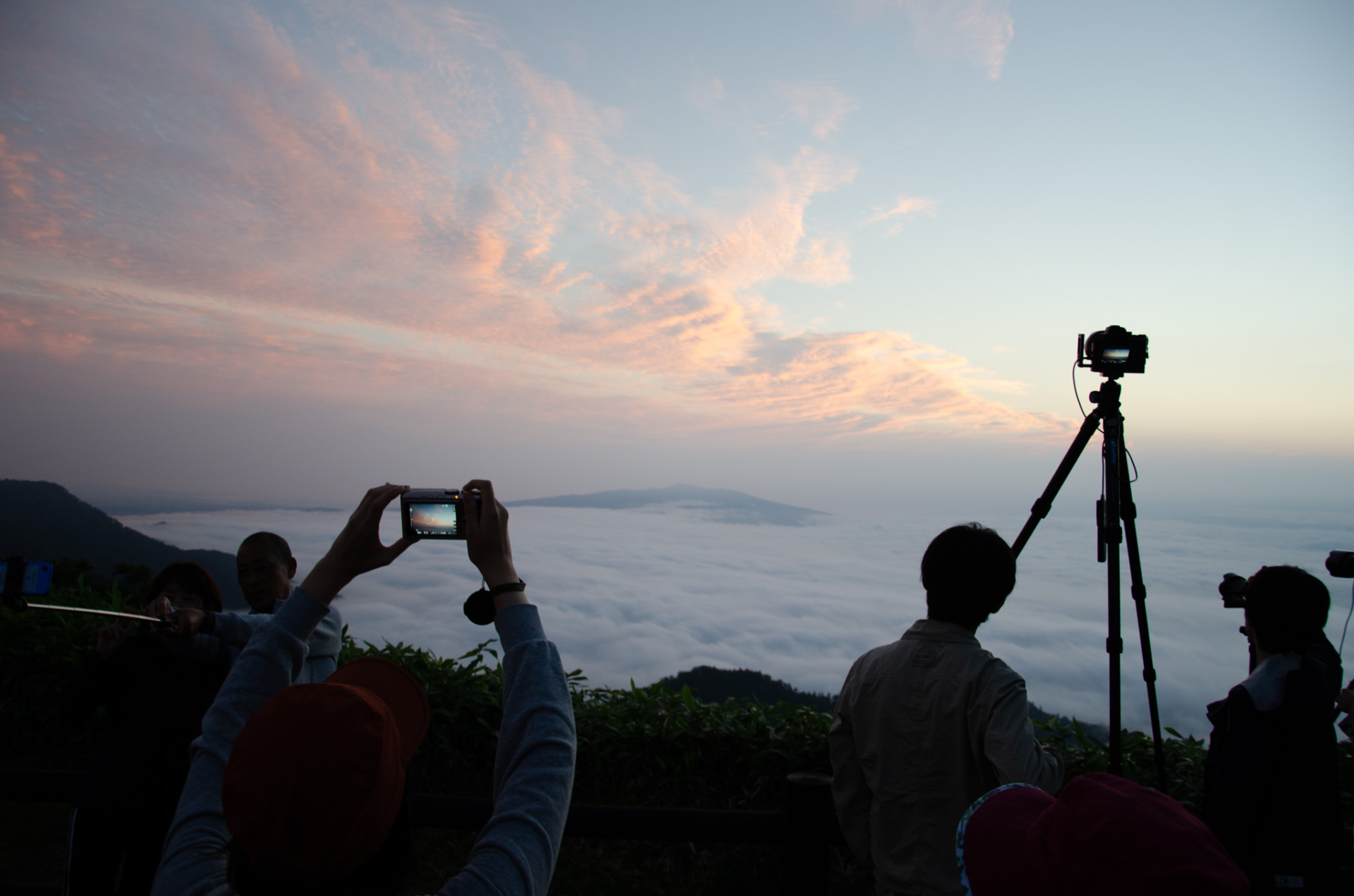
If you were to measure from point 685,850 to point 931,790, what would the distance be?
1898mm

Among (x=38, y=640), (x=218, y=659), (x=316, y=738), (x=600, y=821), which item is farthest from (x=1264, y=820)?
(x=38, y=640)

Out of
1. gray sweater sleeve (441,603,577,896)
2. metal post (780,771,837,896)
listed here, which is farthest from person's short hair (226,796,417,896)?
metal post (780,771,837,896)

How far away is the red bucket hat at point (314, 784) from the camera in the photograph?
2.70 ft

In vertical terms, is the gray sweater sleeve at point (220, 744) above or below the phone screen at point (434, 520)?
below

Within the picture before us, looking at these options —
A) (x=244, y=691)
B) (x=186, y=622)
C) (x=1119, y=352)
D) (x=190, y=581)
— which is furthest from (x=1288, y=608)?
(x=190, y=581)

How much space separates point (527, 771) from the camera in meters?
1.02

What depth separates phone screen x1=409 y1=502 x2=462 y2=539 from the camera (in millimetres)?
1446

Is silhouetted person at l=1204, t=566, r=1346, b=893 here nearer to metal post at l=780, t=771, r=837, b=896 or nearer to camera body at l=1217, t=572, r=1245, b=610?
camera body at l=1217, t=572, r=1245, b=610

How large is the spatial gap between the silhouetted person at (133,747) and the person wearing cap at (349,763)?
177 cm

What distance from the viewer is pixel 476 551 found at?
A: 1.22 metres

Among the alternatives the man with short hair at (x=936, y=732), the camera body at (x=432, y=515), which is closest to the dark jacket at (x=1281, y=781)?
the man with short hair at (x=936, y=732)

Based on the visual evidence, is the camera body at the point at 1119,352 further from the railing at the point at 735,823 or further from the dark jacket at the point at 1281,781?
the railing at the point at 735,823

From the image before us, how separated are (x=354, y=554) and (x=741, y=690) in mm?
2886

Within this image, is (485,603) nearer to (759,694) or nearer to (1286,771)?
(759,694)
